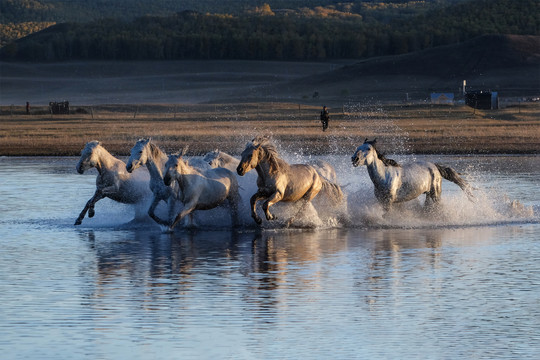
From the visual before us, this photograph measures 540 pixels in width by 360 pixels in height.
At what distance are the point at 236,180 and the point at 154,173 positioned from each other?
132 cm

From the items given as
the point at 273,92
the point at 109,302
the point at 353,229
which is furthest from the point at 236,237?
the point at 273,92

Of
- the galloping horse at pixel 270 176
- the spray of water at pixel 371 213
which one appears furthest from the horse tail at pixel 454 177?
the galloping horse at pixel 270 176

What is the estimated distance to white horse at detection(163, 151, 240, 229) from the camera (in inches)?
696

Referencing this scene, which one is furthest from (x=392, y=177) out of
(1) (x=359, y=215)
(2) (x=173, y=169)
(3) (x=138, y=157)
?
(3) (x=138, y=157)

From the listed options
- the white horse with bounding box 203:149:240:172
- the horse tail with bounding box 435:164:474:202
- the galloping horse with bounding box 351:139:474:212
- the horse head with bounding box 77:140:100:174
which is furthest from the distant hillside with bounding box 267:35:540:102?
the horse head with bounding box 77:140:100:174

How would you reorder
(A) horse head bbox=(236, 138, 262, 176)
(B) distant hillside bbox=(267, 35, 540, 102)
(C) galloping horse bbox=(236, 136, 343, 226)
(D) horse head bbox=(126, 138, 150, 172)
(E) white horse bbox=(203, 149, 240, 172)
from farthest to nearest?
(B) distant hillside bbox=(267, 35, 540, 102) → (E) white horse bbox=(203, 149, 240, 172) → (D) horse head bbox=(126, 138, 150, 172) → (C) galloping horse bbox=(236, 136, 343, 226) → (A) horse head bbox=(236, 138, 262, 176)

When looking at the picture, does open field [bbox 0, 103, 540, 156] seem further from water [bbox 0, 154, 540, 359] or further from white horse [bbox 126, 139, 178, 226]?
white horse [bbox 126, 139, 178, 226]

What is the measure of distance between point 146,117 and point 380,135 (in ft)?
78.2

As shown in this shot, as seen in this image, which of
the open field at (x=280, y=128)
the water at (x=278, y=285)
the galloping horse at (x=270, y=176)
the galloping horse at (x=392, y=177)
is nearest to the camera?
the water at (x=278, y=285)

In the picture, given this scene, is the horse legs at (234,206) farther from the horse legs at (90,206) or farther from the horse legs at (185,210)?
the horse legs at (90,206)

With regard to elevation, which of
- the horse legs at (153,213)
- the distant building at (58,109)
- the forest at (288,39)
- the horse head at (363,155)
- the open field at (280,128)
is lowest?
the open field at (280,128)

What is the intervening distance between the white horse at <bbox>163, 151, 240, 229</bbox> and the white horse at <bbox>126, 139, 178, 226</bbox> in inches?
7.1

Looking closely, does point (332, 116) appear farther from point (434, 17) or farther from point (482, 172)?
point (434, 17)

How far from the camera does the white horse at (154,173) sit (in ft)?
58.6
